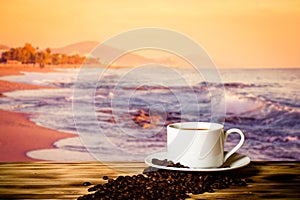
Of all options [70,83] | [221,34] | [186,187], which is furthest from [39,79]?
[186,187]

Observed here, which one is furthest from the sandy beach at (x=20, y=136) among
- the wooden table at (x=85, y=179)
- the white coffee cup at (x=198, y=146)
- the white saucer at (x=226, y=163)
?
the white coffee cup at (x=198, y=146)

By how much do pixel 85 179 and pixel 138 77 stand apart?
1.47 metres

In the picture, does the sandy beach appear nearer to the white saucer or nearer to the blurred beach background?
the blurred beach background

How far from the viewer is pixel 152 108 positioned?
2.54m

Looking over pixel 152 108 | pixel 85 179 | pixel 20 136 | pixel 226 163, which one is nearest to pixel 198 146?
pixel 226 163

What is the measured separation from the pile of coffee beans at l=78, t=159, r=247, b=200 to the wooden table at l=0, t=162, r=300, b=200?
0.08ft

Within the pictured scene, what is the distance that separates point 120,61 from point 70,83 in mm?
304

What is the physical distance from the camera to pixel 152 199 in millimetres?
938

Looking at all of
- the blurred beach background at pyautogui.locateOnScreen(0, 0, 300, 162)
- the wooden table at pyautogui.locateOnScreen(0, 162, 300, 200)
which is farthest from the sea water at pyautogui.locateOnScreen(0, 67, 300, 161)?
the wooden table at pyautogui.locateOnScreen(0, 162, 300, 200)

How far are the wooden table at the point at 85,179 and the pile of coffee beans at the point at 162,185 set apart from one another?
3cm

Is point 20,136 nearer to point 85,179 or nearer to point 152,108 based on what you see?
point 152,108

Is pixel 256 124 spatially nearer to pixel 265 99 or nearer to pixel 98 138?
pixel 265 99

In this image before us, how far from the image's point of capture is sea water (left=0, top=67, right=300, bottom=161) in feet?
8.28

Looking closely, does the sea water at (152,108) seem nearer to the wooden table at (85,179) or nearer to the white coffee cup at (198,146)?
the wooden table at (85,179)
